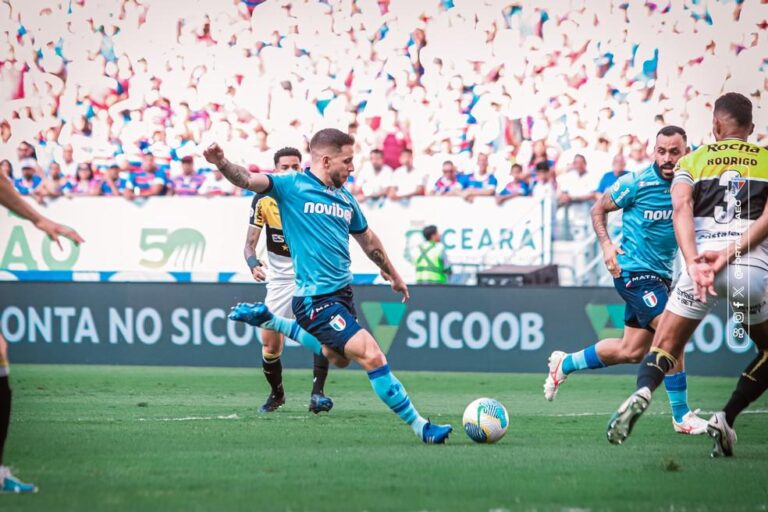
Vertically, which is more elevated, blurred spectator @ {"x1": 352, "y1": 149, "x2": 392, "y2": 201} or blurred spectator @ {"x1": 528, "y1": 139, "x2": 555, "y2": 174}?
blurred spectator @ {"x1": 528, "y1": 139, "x2": 555, "y2": 174}

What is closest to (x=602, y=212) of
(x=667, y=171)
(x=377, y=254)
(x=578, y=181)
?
(x=667, y=171)

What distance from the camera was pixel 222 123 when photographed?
18.3 meters

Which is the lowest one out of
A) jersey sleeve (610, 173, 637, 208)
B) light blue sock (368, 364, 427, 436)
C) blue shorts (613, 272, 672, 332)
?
light blue sock (368, 364, 427, 436)

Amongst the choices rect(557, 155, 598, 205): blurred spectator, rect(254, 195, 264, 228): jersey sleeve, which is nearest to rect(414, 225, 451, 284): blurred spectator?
rect(557, 155, 598, 205): blurred spectator

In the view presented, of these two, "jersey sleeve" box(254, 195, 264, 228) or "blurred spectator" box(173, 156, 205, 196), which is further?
"blurred spectator" box(173, 156, 205, 196)

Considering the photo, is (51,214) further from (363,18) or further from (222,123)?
(363,18)

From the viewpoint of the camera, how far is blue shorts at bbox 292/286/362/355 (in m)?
7.77

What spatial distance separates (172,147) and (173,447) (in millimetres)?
10905

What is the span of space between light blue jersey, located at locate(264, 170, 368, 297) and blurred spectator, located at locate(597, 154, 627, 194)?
9.05 metres

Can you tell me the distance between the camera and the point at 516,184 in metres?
16.9

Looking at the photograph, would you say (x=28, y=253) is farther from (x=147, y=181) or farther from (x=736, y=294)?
(x=736, y=294)

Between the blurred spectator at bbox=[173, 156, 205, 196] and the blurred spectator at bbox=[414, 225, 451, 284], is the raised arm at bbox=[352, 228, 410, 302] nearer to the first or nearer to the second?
the blurred spectator at bbox=[414, 225, 451, 284]

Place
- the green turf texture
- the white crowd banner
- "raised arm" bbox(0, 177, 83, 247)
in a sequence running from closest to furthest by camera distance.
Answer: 1. "raised arm" bbox(0, 177, 83, 247)
2. the green turf texture
3. the white crowd banner

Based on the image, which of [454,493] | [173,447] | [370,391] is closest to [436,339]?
[370,391]
